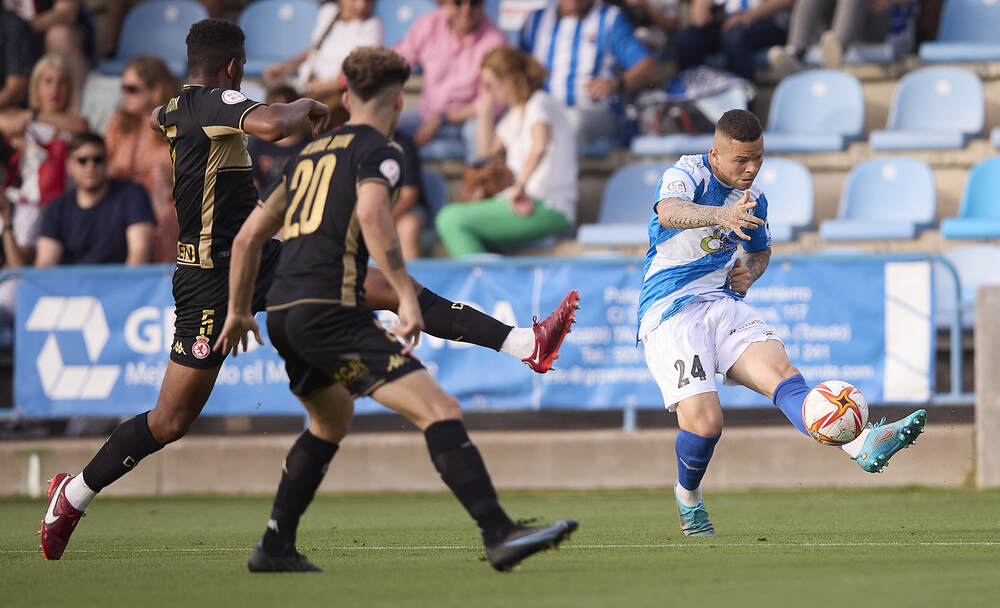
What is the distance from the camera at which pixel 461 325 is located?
258 inches

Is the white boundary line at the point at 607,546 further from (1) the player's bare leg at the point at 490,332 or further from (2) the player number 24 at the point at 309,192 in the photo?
(2) the player number 24 at the point at 309,192

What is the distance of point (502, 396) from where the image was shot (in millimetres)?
10797

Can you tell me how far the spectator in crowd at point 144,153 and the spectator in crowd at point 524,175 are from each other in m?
2.36

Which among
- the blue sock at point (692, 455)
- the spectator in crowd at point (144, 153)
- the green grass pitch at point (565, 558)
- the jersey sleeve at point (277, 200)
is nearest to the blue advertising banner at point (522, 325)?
the green grass pitch at point (565, 558)

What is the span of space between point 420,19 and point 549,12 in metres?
1.30

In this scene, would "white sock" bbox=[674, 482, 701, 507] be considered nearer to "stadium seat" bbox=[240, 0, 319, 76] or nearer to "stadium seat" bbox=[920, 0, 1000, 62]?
"stadium seat" bbox=[920, 0, 1000, 62]

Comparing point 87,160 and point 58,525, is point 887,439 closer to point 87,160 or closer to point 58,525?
point 58,525

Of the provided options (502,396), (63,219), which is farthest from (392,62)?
(63,219)

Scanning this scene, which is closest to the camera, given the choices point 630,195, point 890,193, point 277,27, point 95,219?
point 95,219

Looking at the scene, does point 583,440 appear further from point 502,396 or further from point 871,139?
point 871,139

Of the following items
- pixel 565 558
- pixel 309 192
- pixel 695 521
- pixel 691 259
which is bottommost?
pixel 695 521

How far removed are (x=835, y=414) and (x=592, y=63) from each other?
779 cm

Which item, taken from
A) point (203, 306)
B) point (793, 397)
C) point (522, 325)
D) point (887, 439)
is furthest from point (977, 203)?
point (203, 306)

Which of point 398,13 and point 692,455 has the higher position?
point 398,13
